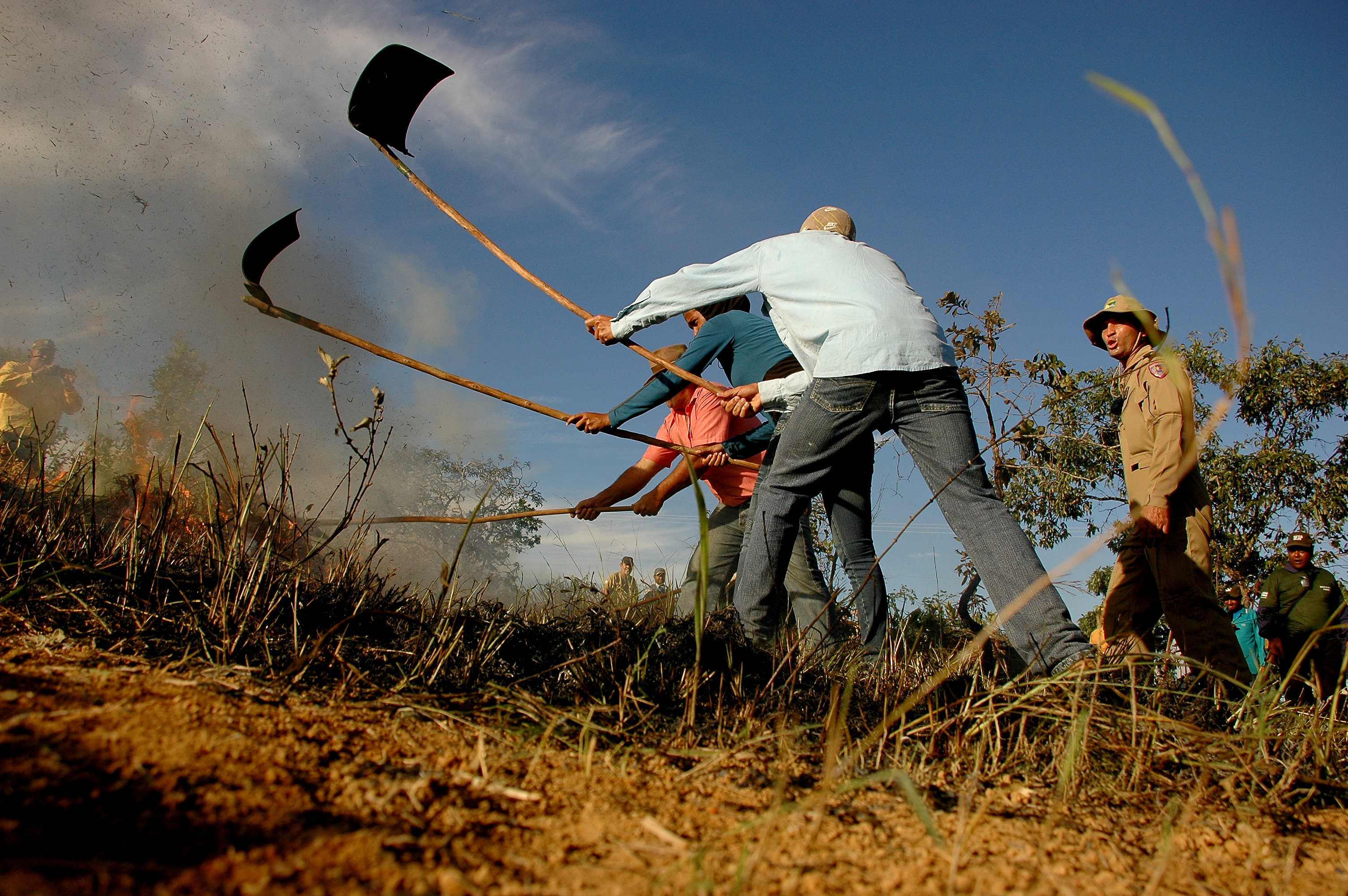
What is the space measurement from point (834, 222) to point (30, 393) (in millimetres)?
7231

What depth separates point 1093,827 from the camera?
52.0 inches

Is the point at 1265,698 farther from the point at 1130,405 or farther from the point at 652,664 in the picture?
the point at 1130,405

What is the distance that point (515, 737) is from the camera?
1.37 meters

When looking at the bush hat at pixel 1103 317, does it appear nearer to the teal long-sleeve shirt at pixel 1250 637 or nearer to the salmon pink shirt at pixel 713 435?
the salmon pink shirt at pixel 713 435

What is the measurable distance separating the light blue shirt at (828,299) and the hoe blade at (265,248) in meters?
1.70

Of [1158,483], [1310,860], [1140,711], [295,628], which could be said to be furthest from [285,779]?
[1158,483]

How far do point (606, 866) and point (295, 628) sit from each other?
0.99 m

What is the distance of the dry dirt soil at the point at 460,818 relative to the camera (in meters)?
0.86

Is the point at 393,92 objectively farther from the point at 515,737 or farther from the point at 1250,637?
the point at 1250,637

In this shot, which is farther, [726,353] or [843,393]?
[726,353]

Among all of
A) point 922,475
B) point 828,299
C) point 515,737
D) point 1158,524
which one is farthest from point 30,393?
point 1158,524

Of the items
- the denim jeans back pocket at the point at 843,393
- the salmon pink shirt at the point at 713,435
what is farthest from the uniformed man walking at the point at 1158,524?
→ the salmon pink shirt at the point at 713,435

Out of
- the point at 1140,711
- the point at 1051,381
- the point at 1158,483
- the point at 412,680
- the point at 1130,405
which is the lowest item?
the point at 412,680

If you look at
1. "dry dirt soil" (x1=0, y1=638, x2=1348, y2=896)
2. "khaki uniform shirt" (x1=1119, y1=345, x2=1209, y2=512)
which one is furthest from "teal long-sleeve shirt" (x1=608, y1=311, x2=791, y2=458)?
"dry dirt soil" (x1=0, y1=638, x2=1348, y2=896)
